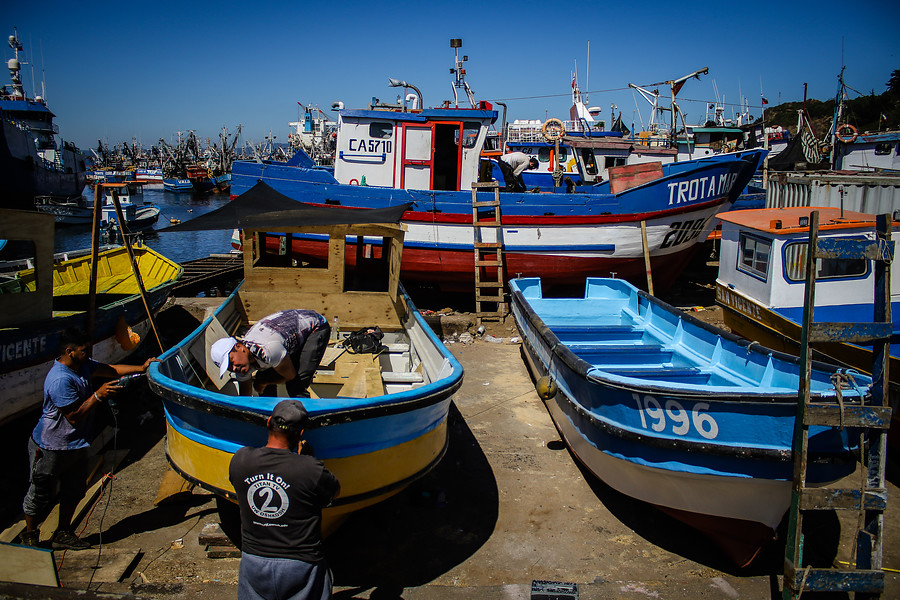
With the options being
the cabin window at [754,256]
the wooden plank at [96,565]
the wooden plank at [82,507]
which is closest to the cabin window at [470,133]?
the cabin window at [754,256]

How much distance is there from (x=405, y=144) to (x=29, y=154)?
3112cm

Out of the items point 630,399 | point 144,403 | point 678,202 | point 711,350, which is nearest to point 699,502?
point 630,399

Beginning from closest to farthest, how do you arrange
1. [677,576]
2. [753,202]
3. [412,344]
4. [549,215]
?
[677,576] → [412,344] → [549,215] → [753,202]

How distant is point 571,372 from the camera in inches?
198

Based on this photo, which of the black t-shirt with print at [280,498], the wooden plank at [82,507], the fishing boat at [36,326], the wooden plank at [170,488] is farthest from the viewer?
the fishing boat at [36,326]

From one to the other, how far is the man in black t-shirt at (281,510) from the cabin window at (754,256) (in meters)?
6.34

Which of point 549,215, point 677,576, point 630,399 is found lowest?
point 677,576

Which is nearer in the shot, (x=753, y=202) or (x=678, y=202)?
(x=678, y=202)

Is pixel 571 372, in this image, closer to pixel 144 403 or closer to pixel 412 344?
pixel 412 344

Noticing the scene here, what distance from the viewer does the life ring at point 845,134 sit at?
66.8 ft

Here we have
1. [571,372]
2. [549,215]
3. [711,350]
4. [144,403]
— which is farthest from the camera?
[549,215]

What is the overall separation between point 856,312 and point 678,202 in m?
4.71

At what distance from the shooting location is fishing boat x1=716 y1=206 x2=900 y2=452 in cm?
629

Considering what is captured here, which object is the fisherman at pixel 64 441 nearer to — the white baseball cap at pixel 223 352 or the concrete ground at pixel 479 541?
the concrete ground at pixel 479 541
